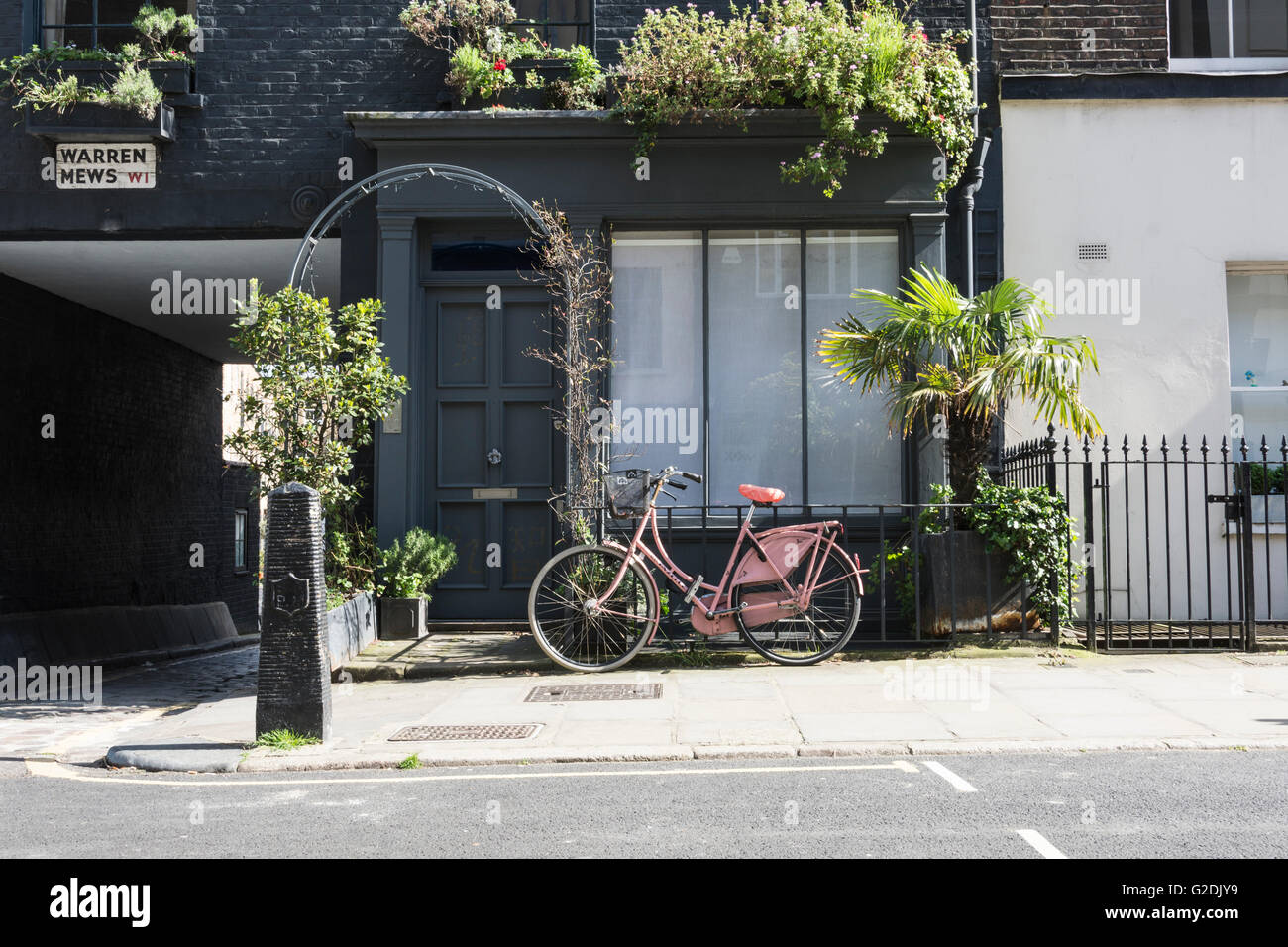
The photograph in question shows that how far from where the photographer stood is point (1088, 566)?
9.20m

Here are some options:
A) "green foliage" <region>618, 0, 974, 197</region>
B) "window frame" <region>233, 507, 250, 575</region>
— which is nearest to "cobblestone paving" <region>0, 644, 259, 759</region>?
"green foliage" <region>618, 0, 974, 197</region>

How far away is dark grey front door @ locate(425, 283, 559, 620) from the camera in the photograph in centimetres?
1062

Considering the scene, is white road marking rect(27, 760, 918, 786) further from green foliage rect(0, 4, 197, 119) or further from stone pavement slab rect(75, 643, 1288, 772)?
green foliage rect(0, 4, 197, 119)

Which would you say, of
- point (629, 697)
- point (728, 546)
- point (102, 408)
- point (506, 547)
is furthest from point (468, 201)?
point (102, 408)

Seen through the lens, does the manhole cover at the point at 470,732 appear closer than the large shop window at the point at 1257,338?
Yes

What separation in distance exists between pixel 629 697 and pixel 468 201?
4882 mm

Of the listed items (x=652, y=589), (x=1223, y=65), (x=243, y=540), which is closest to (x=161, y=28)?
(x=652, y=589)

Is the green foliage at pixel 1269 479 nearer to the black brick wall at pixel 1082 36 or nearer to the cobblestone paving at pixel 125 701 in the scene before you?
the black brick wall at pixel 1082 36

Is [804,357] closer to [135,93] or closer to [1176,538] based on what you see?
[1176,538]

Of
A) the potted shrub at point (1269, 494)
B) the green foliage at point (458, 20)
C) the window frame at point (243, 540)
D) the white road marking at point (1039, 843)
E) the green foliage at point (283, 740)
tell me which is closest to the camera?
the white road marking at point (1039, 843)

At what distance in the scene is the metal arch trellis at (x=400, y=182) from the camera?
31.9ft

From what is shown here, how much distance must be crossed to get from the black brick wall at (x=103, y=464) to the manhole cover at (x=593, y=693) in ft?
16.6

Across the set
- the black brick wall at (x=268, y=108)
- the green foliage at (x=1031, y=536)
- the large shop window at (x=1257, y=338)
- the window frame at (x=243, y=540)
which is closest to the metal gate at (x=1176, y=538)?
the large shop window at (x=1257, y=338)

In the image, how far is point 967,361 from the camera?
9.11 meters
